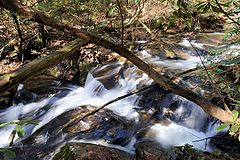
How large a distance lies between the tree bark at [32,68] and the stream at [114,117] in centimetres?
199

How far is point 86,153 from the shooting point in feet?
14.0

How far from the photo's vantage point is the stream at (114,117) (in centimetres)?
571

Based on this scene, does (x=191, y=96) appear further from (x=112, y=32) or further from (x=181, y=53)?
(x=112, y=32)

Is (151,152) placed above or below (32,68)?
below

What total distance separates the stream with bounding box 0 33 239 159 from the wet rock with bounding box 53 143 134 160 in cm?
40

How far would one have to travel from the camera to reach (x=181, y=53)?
9367 millimetres

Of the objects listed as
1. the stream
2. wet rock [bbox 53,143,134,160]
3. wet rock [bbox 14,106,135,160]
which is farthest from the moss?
wet rock [bbox 14,106,135,160]

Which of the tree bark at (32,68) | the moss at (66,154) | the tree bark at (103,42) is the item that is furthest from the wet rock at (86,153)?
the tree bark at (103,42)

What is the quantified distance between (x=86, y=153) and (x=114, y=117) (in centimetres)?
214

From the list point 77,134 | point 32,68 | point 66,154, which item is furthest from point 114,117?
point 32,68

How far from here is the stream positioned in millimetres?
5711

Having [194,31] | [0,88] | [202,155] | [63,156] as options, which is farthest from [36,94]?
[194,31]

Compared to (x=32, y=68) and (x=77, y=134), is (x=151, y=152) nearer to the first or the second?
(x=77, y=134)

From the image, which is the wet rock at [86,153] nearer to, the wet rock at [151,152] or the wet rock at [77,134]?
the wet rock at [151,152]
